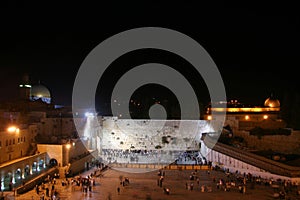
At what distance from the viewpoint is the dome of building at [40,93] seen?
38.5 meters

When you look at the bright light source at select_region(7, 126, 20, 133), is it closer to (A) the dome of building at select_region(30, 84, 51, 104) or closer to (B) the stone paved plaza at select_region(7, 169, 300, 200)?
(B) the stone paved plaza at select_region(7, 169, 300, 200)

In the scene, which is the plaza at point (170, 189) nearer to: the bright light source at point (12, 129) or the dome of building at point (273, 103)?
the bright light source at point (12, 129)

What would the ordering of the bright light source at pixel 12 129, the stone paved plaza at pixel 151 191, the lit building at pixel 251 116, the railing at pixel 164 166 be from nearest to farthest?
the stone paved plaza at pixel 151 191, the bright light source at pixel 12 129, the railing at pixel 164 166, the lit building at pixel 251 116

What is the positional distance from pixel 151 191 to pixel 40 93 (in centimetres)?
2374

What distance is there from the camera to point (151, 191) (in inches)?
733

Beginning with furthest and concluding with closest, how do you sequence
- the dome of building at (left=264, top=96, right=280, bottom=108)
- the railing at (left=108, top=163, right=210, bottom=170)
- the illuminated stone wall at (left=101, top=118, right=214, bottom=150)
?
the dome of building at (left=264, top=96, right=280, bottom=108), the illuminated stone wall at (left=101, top=118, right=214, bottom=150), the railing at (left=108, top=163, right=210, bottom=170)

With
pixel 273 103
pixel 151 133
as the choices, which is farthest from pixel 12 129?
pixel 273 103

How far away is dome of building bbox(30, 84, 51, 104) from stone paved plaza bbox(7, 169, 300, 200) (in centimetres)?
1851

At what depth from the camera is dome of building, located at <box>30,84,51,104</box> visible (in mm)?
38531

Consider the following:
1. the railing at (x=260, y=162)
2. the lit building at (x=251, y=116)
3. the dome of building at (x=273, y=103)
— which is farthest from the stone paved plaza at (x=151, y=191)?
the dome of building at (x=273, y=103)

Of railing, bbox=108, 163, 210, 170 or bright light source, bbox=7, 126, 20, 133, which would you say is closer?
bright light source, bbox=7, 126, 20, 133

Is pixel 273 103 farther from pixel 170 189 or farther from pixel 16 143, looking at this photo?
pixel 16 143

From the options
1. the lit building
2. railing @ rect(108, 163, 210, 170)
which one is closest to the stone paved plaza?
railing @ rect(108, 163, 210, 170)

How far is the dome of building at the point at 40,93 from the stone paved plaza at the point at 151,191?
18.5m
